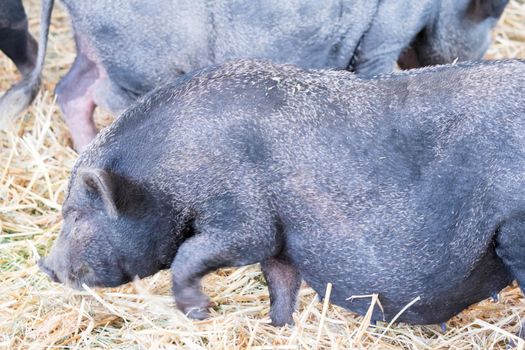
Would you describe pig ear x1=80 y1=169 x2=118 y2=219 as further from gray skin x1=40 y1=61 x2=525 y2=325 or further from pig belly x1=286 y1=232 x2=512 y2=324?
pig belly x1=286 y1=232 x2=512 y2=324

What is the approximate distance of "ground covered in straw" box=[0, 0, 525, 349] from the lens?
3.48 m

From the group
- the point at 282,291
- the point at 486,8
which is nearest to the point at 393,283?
the point at 282,291

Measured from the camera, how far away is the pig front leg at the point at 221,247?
10.7 feet

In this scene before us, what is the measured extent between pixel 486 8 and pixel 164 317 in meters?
2.13

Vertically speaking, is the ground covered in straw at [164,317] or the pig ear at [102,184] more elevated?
the pig ear at [102,184]

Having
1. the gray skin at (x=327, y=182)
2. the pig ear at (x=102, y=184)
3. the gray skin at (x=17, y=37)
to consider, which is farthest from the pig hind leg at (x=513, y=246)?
the gray skin at (x=17, y=37)

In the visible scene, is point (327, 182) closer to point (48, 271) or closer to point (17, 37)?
point (48, 271)

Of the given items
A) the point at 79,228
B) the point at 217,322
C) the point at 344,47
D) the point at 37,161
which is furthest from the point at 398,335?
the point at 37,161

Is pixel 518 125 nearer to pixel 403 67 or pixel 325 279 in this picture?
pixel 325 279

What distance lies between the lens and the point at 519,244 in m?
3.08

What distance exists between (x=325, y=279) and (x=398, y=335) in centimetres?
41

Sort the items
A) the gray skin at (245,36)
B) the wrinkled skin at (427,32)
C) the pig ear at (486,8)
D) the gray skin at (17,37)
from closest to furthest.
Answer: the gray skin at (245,36) → the wrinkled skin at (427,32) → the pig ear at (486,8) → the gray skin at (17,37)

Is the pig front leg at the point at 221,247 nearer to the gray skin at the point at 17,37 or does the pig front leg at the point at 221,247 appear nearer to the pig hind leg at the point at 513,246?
the pig hind leg at the point at 513,246

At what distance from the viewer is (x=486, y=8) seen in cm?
466
